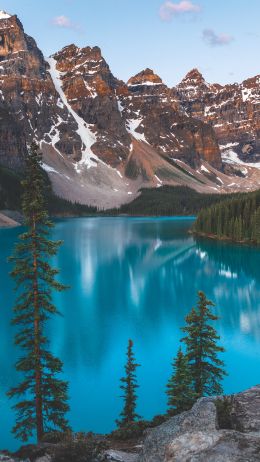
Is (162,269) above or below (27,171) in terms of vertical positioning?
below

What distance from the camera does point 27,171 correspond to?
16797 mm

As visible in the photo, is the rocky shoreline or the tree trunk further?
the tree trunk

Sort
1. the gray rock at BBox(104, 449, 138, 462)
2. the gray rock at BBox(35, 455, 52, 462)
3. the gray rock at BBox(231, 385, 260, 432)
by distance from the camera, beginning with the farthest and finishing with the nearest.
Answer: the gray rock at BBox(35, 455, 52, 462), the gray rock at BBox(104, 449, 138, 462), the gray rock at BBox(231, 385, 260, 432)

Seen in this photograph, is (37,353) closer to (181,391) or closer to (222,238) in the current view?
(181,391)

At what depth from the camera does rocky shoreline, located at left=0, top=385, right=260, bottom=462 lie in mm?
8639

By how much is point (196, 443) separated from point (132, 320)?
31.0 m

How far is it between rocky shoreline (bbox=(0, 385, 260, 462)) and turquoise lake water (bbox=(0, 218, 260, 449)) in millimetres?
9278

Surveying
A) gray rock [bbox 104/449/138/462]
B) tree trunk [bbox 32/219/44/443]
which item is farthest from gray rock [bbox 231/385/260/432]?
tree trunk [bbox 32/219/44/443]

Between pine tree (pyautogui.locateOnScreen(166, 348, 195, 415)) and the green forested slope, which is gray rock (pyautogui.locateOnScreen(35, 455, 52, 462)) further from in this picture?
the green forested slope

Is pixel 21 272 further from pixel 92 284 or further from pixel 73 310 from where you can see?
pixel 92 284

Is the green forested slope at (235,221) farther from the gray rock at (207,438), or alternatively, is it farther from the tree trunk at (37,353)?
the gray rock at (207,438)

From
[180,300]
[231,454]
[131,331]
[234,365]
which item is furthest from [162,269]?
[231,454]

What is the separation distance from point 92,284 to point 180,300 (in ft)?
46.7

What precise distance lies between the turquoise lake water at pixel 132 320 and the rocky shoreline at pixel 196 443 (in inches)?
365
